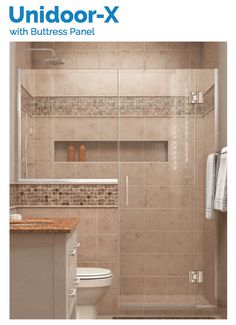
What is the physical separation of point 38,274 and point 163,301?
5.11 ft

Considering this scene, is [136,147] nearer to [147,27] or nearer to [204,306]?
[204,306]

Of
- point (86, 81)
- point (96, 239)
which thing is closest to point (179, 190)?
point (96, 239)

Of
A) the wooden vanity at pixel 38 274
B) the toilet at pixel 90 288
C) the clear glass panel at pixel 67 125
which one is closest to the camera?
the wooden vanity at pixel 38 274

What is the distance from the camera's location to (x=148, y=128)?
3844 millimetres

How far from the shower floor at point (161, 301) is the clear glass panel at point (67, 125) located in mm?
841

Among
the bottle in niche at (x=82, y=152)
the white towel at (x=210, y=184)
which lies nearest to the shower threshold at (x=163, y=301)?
the white towel at (x=210, y=184)

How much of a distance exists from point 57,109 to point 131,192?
0.78 meters

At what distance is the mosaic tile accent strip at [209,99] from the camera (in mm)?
3812

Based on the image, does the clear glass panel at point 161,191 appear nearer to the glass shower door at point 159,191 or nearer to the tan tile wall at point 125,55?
the glass shower door at point 159,191

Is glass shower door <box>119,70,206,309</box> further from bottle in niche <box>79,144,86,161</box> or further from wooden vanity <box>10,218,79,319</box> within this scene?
wooden vanity <box>10,218,79,319</box>

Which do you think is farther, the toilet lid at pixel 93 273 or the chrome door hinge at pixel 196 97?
the chrome door hinge at pixel 196 97

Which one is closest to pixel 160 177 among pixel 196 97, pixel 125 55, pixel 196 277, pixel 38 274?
pixel 196 97

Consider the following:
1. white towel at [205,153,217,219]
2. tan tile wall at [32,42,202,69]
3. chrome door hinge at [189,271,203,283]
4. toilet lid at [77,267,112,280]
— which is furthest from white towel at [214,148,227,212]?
tan tile wall at [32,42,202,69]

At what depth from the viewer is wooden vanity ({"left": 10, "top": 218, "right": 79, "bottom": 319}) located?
2432 millimetres
